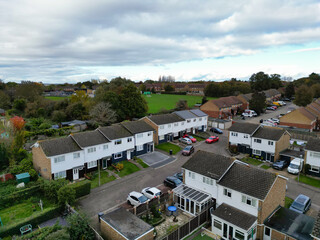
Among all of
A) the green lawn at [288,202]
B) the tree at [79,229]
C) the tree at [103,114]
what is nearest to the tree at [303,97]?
the green lawn at [288,202]

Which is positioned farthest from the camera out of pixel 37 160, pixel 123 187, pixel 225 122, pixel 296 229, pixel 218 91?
pixel 218 91

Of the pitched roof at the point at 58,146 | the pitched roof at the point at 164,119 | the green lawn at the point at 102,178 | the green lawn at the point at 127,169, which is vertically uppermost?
the pitched roof at the point at 164,119

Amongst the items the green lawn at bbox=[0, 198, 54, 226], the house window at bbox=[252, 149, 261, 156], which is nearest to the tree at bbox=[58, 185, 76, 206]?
the green lawn at bbox=[0, 198, 54, 226]

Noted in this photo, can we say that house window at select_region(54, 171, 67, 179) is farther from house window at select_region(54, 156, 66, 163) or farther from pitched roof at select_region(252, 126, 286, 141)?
pitched roof at select_region(252, 126, 286, 141)

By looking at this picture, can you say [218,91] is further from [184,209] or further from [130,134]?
[184,209]

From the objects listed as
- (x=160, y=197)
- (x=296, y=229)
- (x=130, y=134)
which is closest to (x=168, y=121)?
(x=130, y=134)

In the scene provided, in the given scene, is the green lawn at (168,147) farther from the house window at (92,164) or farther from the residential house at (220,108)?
the residential house at (220,108)

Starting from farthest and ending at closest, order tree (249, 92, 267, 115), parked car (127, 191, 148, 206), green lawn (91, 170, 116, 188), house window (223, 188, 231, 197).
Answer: tree (249, 92, 267, 115)
green lawn (91, 170, 116, 188)
parked car (127, 191, 148, 206)
house window (223, 188, 231, 197)
